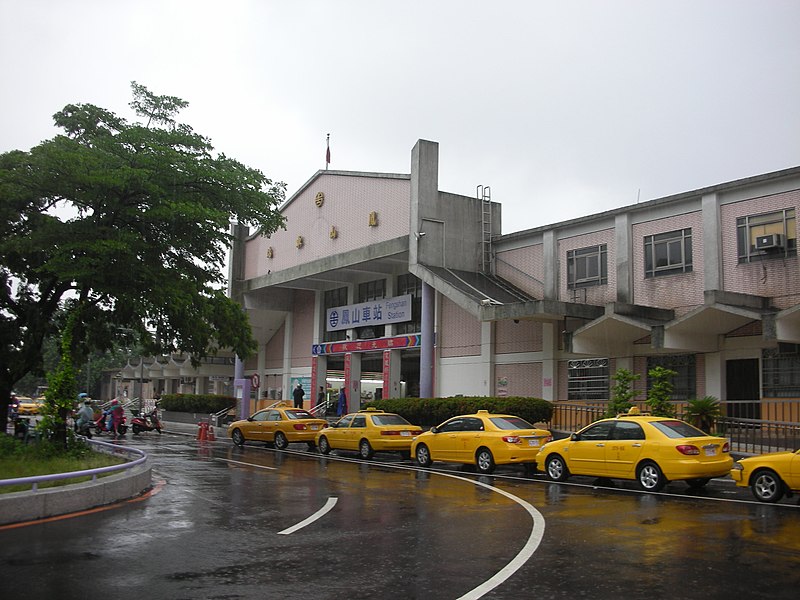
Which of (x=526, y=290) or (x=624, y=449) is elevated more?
(x=526, y=290)

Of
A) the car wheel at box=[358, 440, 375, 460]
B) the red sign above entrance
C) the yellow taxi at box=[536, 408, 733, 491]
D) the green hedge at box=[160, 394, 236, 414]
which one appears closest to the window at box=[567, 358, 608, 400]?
the red sign above entrance

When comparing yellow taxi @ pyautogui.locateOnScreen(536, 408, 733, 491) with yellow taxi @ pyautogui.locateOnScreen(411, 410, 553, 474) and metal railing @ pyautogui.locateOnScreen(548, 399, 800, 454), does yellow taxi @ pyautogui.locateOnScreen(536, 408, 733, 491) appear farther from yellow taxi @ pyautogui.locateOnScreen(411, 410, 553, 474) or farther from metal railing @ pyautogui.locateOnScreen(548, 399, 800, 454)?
metal railing @ pyautogui.locateOnScreen(548, 399, 800, 454)

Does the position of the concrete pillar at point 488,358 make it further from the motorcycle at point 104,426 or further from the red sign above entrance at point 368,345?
the motorcycle at point 104,426

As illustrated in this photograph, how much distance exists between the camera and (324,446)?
23.6 meters

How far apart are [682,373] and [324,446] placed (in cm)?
1138

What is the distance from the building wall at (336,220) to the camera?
106ft

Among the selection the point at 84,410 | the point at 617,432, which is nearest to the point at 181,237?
the point at 84,410

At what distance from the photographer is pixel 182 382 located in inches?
2336

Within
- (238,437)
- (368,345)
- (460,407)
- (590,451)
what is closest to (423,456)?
(590,451)

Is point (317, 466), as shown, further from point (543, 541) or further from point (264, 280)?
point (264, 280)

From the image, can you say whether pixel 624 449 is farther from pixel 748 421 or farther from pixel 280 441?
pixel 280 441

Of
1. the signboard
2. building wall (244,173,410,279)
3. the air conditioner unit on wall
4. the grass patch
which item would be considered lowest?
the grass patch

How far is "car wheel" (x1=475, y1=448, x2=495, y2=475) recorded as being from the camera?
17750mm

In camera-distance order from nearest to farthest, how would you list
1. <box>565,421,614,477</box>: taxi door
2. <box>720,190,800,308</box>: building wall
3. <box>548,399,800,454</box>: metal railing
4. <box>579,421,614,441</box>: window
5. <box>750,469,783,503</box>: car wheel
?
<box>750,469,783,503</box>: car wheel < <box>565,421,614,477</box>: taxi door < <box>579,421,614,441</box>: window < <box>548,399,800,454</box>: metal railing < <box>720,190,800,308</box>: building wall
